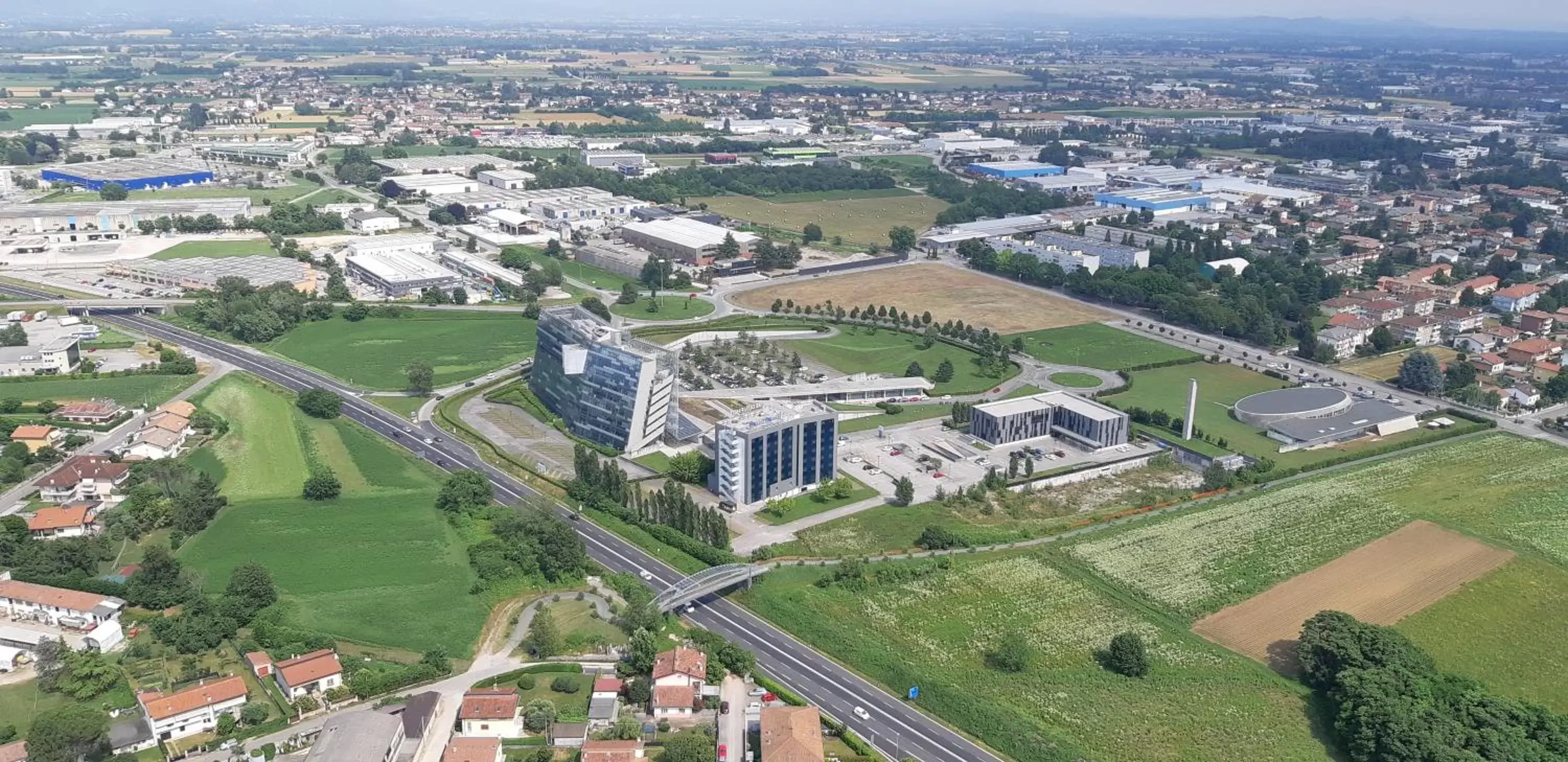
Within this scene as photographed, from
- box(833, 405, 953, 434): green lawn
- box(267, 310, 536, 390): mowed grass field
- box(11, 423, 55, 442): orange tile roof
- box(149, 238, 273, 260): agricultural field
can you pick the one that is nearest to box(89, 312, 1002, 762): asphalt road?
box(267, 310, 536, 390): mowed grass field

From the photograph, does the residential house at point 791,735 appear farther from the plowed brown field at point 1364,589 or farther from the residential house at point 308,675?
the plowed brown field at point 1364,589

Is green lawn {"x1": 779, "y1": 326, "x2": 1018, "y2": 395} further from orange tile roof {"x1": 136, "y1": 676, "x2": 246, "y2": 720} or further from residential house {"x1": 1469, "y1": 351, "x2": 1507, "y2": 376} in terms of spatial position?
orange tile roof {"x1": 136, "y1": 676, "x2": 246, "y2": 720}

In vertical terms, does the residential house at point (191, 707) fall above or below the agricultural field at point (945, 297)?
below

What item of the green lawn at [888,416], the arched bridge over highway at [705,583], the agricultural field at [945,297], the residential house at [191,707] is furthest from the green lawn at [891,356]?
the residential house at [191,707]

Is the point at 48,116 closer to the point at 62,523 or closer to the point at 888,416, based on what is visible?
the point at 62,523

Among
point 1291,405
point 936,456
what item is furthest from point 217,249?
point 1291,405

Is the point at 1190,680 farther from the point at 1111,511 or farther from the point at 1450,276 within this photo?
the point at 1450,276
